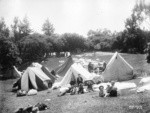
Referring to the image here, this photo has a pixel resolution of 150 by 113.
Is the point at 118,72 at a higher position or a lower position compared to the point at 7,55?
lower

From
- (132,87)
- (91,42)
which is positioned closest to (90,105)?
(132,87)

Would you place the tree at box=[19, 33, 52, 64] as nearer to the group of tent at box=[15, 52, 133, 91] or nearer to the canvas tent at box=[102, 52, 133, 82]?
the group of tent at box=[15, 52, 133, 91]

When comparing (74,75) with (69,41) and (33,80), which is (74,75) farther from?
(69,41)

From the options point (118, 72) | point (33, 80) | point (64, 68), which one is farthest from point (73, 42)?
point (33, 80)

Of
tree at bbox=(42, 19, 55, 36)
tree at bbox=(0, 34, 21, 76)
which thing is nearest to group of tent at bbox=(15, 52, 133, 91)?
tree at bbox=(0, 34, 21, 76)

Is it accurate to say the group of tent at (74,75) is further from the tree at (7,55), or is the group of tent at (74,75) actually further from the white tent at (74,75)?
the tree at (7,55)

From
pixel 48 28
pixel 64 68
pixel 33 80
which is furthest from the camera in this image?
pixel 48 28

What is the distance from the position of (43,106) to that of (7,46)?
21.4 metres

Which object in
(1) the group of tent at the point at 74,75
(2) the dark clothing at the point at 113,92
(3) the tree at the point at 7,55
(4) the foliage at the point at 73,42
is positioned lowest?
(2) the dark clothing at the point at 113,92

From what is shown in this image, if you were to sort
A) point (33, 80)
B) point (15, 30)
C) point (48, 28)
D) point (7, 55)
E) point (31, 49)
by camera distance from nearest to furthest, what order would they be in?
point (33, 80)
point (7, 55)
point (31, 49)
point (15, 30)
point (48, 28)

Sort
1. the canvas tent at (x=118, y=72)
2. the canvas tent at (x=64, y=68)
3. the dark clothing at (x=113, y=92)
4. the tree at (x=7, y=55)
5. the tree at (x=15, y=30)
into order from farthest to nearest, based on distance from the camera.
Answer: the tree at (x=15, y=30) < the tree at (x=7, y=55) < the canvas tent at (x=64, y=68) < the canvas tent at (x=118, y=72) < the dark clothing at (x=113, y=92)

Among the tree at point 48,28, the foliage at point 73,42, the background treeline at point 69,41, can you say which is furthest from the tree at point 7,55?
the tree at point 48,28

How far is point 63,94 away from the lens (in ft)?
46.3

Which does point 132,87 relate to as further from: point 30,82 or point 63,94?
point 30,82
